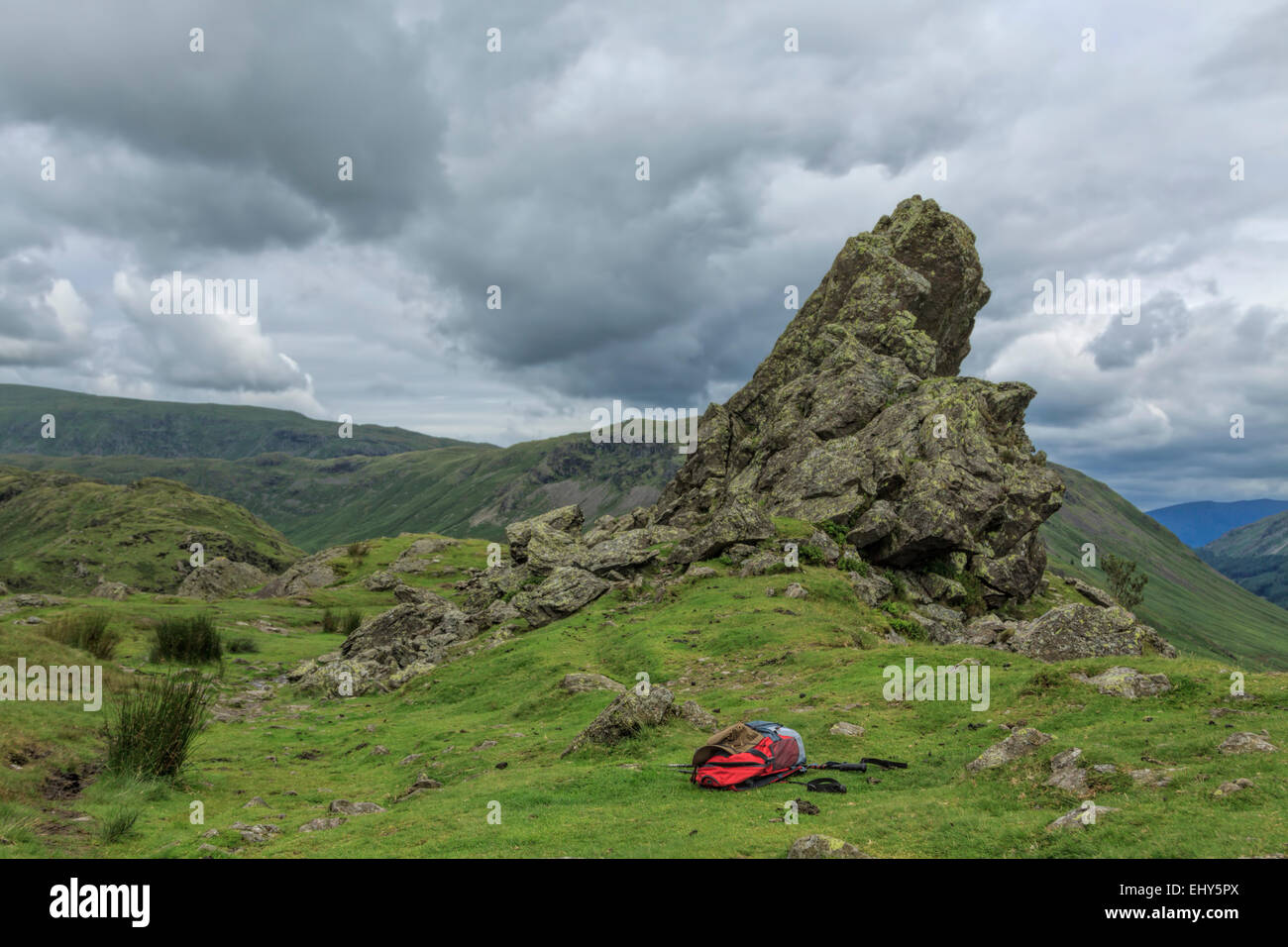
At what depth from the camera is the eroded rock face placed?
5234 centimetres

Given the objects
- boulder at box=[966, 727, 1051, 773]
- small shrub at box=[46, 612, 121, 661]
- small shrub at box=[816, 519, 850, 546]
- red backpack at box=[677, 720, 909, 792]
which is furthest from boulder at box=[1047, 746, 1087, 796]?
small shrub at box=[46, 612, 121, 661]

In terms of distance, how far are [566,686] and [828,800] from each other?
18.9 meters

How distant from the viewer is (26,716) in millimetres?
29906

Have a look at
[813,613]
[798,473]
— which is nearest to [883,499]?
[798,473]

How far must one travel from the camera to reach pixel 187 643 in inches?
2295

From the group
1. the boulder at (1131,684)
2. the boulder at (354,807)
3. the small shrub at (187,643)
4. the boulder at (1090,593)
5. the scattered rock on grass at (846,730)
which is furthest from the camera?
the boulder at (1090,593)

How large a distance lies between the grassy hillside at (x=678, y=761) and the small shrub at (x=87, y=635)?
28.3ft

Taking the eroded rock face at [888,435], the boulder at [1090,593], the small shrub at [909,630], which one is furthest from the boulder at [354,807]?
the boulder at [1090,593]

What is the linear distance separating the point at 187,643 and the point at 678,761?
177 feet

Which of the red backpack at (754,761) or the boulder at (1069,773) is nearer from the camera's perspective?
the boulder at (1069,773)

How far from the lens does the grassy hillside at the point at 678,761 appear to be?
46.0 feet

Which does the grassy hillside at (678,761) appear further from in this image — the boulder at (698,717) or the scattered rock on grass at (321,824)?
the boulder at (698,717)
